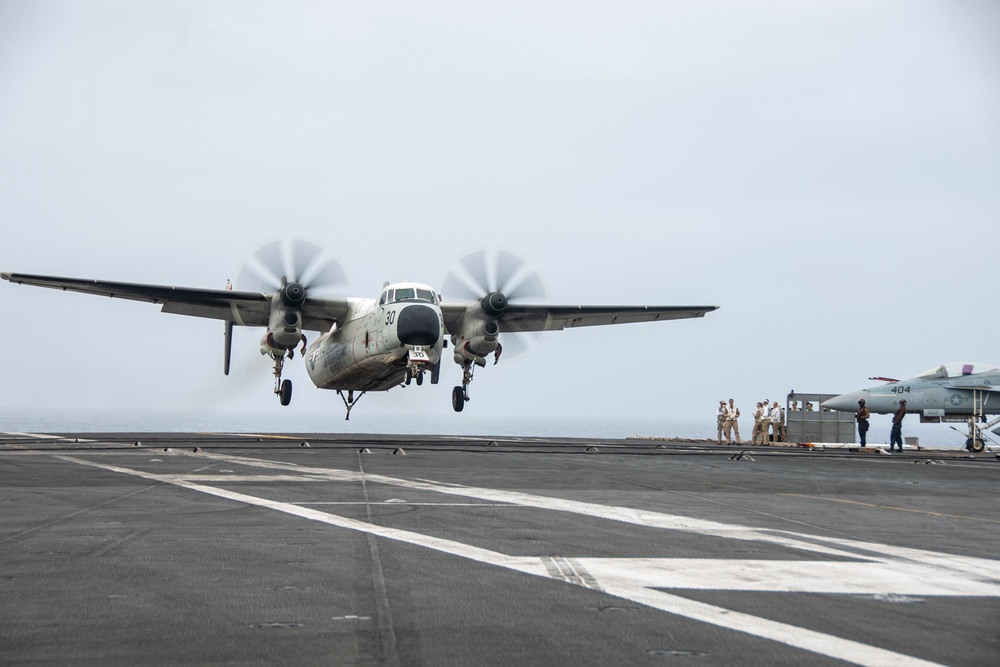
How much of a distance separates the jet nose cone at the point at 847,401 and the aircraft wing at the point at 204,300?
2334 centimetres

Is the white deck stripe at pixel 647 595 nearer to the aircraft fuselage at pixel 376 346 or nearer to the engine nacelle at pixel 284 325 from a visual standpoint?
the aircraft fuselage at pixel 376 346

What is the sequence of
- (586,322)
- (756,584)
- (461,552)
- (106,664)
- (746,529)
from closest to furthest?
(106,664) → (756,584) → (461,552) → (746,529) → (586,322)

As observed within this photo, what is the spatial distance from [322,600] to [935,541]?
233 inches

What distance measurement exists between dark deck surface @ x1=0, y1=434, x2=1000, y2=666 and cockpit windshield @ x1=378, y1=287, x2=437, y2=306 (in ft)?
64.9

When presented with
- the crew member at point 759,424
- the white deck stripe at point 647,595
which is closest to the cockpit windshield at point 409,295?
the crew member at point 759,424

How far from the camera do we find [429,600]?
17.7 ft

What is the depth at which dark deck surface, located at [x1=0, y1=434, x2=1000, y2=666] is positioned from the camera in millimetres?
4355

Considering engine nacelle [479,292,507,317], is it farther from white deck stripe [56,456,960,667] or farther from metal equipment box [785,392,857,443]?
white deck stripe [56,456,960,667]

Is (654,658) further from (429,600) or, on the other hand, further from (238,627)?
(238,627)

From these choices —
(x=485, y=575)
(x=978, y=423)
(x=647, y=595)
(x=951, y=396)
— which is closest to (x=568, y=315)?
(x=951, y=396)

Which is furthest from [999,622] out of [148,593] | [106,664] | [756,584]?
[148,593]

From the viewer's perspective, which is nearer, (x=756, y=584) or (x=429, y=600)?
(x=429, y=600)

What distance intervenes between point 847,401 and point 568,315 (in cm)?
1439

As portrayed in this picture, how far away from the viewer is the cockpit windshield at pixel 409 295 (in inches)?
1309
